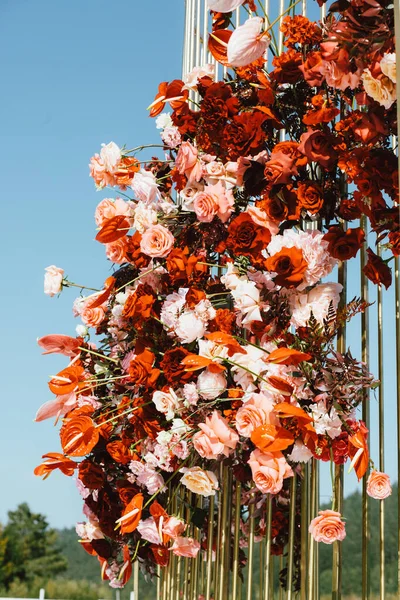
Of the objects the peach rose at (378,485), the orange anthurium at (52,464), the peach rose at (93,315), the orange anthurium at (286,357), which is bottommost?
the peach rose at (378,485)

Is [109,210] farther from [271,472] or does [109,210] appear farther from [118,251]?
[271,472]

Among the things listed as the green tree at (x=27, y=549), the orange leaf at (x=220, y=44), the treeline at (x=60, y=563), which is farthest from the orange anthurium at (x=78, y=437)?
the green tree at (x=27, y=549)

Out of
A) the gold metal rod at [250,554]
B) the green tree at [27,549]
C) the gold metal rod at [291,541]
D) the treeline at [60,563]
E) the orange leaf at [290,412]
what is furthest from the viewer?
the green tree at [27,549]

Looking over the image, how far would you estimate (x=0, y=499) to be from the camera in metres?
20.1

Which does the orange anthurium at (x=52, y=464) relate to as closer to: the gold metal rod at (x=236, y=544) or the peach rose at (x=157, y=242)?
the gold metal rod at (x=236, y=544)

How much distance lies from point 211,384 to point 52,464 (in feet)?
1.39

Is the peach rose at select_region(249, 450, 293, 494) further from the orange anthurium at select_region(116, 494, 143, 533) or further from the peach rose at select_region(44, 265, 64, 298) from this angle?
the peach rose at select_region(44, 265, 64, 298)

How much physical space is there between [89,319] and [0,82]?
17219mm

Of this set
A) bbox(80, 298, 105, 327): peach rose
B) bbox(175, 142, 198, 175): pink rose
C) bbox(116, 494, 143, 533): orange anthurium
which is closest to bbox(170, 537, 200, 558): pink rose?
bbox(116, 494, 143, 533): orange anthurium

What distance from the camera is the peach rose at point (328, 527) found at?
145 cm

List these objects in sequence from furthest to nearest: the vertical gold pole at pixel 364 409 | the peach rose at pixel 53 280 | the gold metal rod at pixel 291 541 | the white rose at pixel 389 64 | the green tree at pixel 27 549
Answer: the green tree at pixel 27 549
the peach rose at pixel 53 280
the gold metal rod at pixel 291 541
the vertical gold pole at pixel 364 409
the white rose at pixel 389 64

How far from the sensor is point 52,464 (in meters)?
1.83

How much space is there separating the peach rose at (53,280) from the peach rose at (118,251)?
0.57 feet

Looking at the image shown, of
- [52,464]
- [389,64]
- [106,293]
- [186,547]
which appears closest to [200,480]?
[186,547]
